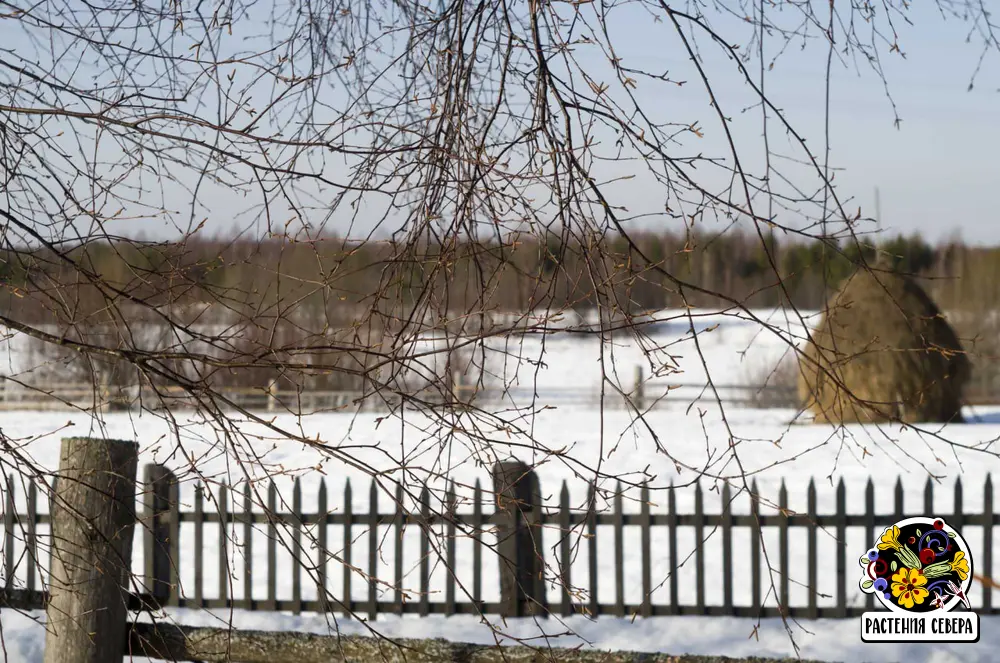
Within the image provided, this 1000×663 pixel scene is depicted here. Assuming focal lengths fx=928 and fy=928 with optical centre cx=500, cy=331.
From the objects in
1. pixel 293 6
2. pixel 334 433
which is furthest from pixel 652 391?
pixel 293 6

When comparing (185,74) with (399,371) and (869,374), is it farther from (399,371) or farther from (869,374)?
(869,374)

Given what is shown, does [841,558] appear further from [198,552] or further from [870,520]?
[198,552]

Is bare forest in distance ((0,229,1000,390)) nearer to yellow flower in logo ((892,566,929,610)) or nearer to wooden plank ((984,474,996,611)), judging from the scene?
yellow flower in logo ((892,566,929,610))

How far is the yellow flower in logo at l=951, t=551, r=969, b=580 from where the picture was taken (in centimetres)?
432

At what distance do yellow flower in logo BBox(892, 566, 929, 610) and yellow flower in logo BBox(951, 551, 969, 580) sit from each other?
15 centimetres

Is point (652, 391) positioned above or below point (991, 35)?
below

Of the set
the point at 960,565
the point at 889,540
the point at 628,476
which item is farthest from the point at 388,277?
the point at 628,476

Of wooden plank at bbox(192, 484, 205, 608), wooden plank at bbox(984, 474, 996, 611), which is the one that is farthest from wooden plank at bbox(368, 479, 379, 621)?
wooden plank at bbox(984, 474, 996, 611)

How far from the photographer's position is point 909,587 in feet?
14.3

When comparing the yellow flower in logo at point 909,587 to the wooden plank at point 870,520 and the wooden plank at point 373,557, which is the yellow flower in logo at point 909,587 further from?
the wooden plank at point 373,557

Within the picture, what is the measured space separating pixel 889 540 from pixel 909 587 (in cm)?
45

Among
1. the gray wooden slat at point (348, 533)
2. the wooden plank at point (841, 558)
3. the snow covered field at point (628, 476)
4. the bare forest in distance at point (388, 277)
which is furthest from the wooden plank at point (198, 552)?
the wooden plank at point (841, 558)

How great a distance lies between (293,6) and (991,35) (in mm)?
2489

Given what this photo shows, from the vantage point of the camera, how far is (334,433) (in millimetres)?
11625
